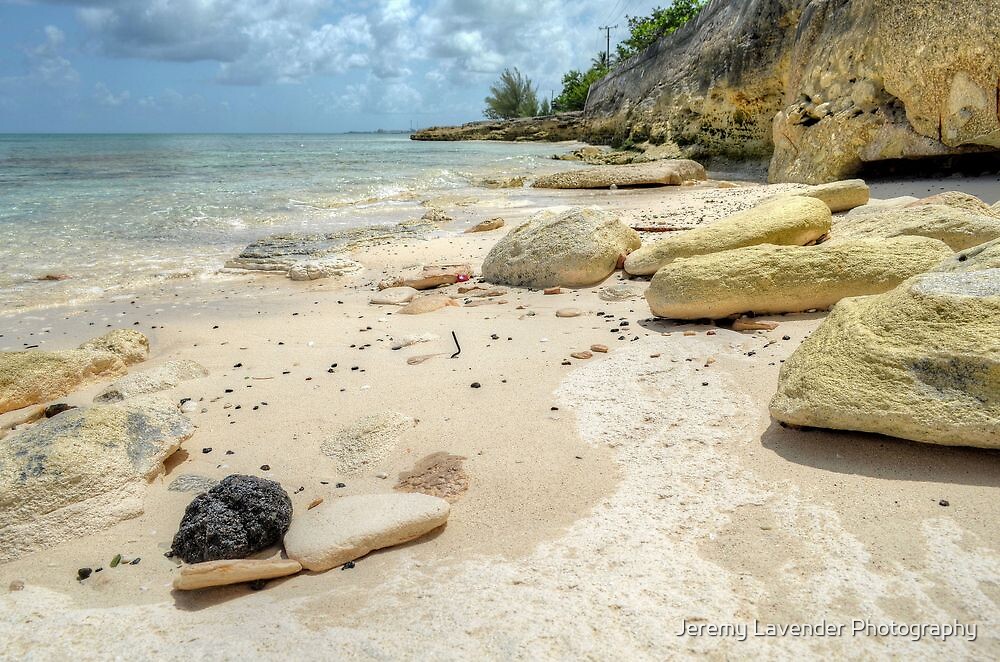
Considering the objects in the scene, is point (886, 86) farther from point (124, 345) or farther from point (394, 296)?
point (124, 345)

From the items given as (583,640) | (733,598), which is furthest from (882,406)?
(583,640)

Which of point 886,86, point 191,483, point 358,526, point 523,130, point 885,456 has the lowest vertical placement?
point 191,483

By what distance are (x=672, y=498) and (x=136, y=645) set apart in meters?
1.77

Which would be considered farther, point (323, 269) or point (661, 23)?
point (661, 23)

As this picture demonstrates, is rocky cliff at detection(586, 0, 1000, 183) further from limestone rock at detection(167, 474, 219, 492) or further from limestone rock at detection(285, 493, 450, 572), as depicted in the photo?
limestone rock at detection(167, 474, 219, 492)

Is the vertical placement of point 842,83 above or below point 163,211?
above

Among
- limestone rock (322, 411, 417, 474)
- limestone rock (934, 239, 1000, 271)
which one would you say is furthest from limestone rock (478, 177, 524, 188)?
limestone rock (322, 411, 417, 474)

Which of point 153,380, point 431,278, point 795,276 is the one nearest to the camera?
point 153,380

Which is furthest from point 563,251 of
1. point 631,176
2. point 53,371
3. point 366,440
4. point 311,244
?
point 631,176

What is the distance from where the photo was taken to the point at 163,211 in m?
11.8

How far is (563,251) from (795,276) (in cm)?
210

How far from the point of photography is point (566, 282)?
5684 mm

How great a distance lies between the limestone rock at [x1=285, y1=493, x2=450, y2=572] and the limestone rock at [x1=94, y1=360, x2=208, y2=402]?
1.83 metres

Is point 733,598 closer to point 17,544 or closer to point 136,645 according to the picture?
point 136,645
